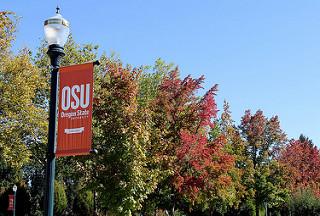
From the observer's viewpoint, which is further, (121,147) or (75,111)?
(121,147)

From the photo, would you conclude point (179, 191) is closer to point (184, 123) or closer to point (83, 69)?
point (184, 123)

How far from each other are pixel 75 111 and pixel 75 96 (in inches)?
8.5

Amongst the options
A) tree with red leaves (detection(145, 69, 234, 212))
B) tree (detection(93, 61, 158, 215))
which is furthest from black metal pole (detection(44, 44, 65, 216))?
tree with red leaves (detection(145, 69, 234, 212))

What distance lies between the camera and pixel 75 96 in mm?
6680

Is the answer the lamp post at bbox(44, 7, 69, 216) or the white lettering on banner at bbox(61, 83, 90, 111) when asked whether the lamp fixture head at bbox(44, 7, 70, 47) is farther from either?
the white lettering on banner at bbox(61, 83, 90, 111)

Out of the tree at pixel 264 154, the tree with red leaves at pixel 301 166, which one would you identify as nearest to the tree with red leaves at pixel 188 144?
the tree at pixel 264 154

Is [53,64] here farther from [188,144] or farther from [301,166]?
[301,166]

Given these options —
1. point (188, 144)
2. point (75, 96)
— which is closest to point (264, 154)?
point (188, 144)

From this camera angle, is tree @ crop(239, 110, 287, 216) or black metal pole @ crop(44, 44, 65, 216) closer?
black metal pole @ crop(44, 44, 65, 216)

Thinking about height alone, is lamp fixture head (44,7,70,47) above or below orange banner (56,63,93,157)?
above

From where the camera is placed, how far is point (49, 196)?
6.53 meters

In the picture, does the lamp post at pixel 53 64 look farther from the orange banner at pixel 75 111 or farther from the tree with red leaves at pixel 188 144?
the tree with red leaves at pixel 188 144

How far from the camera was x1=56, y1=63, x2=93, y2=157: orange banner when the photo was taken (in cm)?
652

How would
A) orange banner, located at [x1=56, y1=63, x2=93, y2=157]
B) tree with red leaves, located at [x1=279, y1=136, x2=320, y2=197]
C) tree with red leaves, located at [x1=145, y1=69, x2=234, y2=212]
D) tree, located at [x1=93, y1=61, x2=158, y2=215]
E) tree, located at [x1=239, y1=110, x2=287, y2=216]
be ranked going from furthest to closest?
1. tree with red leaves, located at [x1=279, y1=136, x2=320, y2=197]
2. tree, located at [x1=239, y1=110, x2=287, y2=216]
3. tree with red leaves, located at [x1=145, y1=69, x2=234, y2=212]
4. tree, located at [x1=93, y1=61, x2=158, y2=215]
5. orange banner, located at [x1=56, y1=63, x2=93, y2=157]
